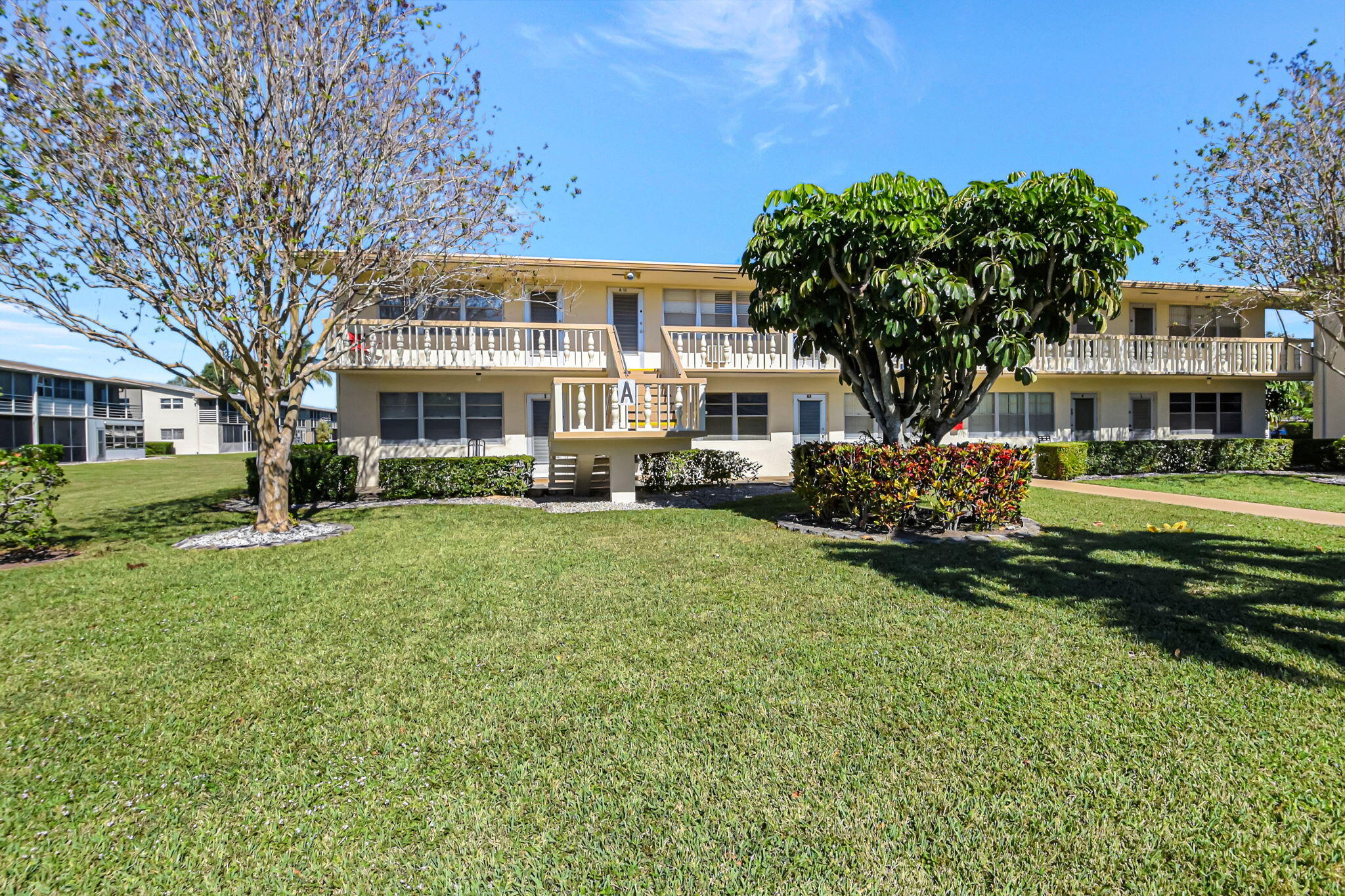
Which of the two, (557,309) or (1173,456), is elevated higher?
(557,309)

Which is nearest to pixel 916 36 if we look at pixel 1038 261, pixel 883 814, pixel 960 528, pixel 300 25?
pixel 1038 261

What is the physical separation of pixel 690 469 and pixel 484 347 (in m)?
6.15

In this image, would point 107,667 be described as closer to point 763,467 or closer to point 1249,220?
point 763,467

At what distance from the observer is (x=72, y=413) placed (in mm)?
37219

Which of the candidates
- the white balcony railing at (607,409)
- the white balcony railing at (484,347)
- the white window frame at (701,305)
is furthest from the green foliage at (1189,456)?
the white balcony railing at (484,347)

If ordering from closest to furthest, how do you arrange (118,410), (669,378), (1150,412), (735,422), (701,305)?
(669,378) < (735,422) < (701,305) < (1150,412) < (118,410)

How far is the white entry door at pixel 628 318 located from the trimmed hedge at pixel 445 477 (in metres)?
5.67

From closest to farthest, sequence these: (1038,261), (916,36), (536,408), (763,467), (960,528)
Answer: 1. (1038,261)
2. (960,528)
3. (916,36)
4. (536,408)
5. (763,467)

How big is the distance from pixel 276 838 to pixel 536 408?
14.9 meters

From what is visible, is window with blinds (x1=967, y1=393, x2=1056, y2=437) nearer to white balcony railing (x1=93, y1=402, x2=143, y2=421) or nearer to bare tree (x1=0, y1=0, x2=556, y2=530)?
bare tree (x1=0, y1=0, x2=556, y2=530)

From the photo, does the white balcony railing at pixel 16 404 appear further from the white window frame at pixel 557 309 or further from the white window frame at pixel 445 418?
the white window frame at pixel 557 309

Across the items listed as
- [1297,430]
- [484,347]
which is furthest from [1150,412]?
[484,347]

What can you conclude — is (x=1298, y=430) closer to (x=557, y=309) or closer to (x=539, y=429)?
(x=557, y=309)

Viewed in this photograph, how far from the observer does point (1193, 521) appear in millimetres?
9930
